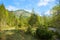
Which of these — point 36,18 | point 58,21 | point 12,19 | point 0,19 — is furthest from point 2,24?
point 58,21

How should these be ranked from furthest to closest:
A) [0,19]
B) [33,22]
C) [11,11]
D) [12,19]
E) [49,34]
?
[11,11], [12,19], [33,22], [0,19], [49,34]

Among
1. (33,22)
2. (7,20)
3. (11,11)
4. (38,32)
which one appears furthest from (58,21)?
(11,11)

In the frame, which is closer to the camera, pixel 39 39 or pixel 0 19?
pixel 39 39

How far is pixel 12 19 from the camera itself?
4103 cm

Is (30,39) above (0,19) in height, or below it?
below

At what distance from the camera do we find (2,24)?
34.7 m

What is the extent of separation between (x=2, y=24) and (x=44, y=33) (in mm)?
20606

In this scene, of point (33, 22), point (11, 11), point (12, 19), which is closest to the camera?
point (33, 22)

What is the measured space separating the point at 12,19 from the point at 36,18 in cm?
682

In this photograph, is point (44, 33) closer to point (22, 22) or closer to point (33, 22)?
point (33, 22)

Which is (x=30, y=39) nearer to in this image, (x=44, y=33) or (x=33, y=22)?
(x=44, y=33)

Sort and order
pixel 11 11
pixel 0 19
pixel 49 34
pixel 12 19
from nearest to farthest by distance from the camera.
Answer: pixel 49 34, pixel 0 19, pixel 12 19, pixel 11 11

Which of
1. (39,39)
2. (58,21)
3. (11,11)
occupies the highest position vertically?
(11,11)

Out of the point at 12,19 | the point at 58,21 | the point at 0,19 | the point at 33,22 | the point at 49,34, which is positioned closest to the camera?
the point at 49,34
